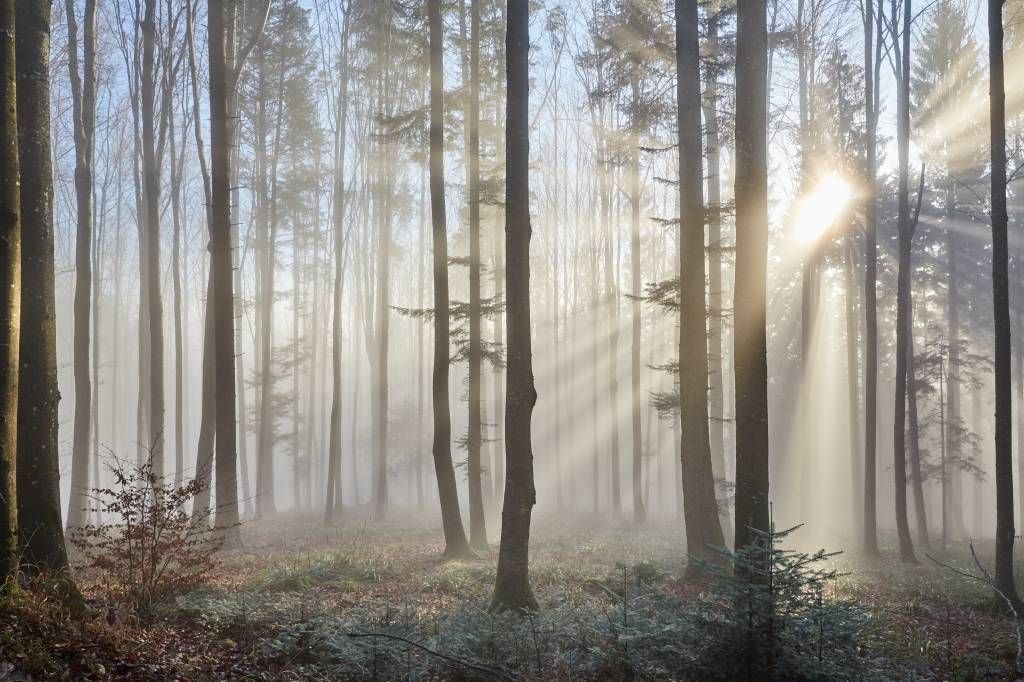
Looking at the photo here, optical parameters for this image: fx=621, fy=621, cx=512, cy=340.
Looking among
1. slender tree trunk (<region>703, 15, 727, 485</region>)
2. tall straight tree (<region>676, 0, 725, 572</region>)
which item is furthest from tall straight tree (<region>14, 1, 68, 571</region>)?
slender tree trunk (<region>703, 15, 727, 485</region>)

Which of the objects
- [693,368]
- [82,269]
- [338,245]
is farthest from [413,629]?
[338,245]

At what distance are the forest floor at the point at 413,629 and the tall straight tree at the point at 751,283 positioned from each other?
166 centimetres

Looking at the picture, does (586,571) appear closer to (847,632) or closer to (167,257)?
(847,632)

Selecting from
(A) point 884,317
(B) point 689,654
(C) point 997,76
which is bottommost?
(B) point 689,654

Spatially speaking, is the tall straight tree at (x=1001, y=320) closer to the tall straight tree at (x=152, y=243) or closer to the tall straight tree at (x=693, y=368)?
the tall straight tree at (x=693, y=368)

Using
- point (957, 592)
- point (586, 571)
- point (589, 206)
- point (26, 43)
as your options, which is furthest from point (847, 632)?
point (589, 206)

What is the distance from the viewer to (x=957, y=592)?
1084 centimetres

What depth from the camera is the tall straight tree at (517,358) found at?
26.3 feet

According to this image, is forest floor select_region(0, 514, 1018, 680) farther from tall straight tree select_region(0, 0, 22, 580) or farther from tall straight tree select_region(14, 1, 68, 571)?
tall straight tree select_region(14, 1, 68, 571)

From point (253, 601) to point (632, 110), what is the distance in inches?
529

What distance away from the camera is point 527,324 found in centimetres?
823

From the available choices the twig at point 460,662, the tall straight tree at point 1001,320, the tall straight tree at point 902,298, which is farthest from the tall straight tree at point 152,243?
the tall straight tree at point 902,298

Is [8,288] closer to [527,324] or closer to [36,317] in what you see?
[36,317]

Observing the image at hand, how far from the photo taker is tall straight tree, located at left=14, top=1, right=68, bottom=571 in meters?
6.16
